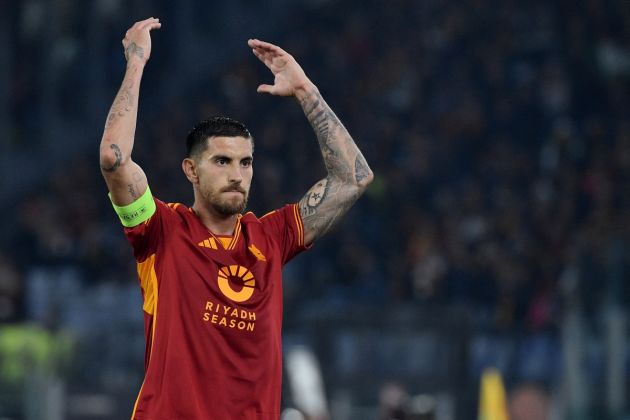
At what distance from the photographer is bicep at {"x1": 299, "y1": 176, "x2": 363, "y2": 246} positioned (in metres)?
5.07

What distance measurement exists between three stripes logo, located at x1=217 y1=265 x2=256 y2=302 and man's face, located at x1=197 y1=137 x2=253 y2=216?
204 mm

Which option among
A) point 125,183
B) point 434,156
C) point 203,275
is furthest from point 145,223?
point 434,156

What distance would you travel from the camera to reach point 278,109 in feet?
63.8

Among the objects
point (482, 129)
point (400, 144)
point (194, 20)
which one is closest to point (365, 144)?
point (400, 144)

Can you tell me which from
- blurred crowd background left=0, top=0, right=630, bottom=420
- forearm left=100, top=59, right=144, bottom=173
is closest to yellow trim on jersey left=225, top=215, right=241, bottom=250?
forearm left=100, top=59, right=144, bottom=173

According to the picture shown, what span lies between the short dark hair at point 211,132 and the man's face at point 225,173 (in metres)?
0.02

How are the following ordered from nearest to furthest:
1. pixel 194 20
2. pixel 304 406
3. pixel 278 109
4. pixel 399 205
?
pixel 304 406 → pixel 399 205 → pixel 278 109 → pixel 194 20

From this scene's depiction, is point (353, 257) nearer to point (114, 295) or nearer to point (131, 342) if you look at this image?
point (114, 295)

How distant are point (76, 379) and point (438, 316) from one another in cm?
340

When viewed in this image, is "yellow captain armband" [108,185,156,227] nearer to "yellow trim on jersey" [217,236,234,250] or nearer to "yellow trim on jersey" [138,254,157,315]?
"yellow trim on jersey" [138,254,157,315]

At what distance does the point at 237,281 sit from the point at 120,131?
666 millimetres

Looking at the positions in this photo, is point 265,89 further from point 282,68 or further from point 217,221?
point 217,221

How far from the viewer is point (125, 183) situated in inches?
180

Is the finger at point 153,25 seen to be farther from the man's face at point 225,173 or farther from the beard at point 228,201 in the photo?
the beard at point 228,201
